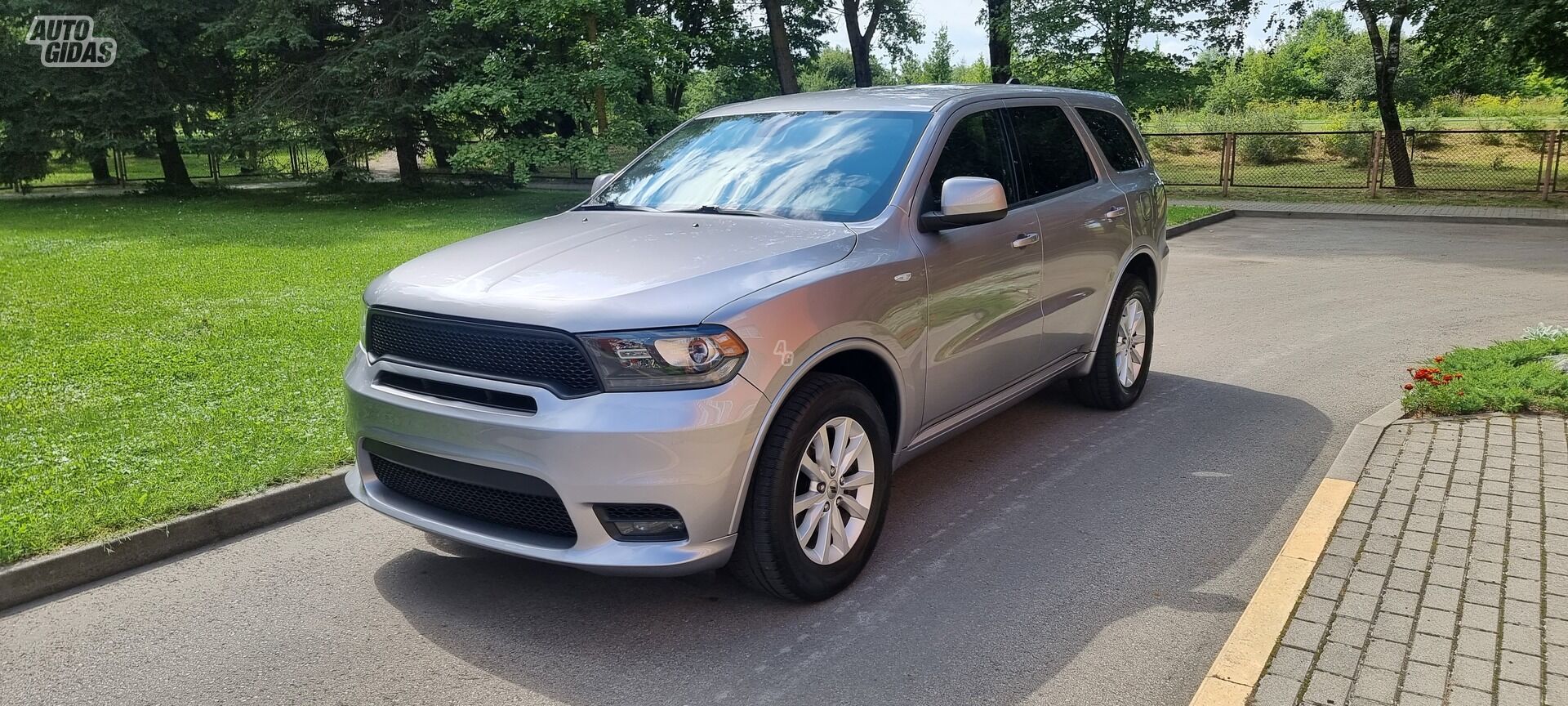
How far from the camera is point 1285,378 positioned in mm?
7391

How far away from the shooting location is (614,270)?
151 inches

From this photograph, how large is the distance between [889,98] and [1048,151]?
105cm

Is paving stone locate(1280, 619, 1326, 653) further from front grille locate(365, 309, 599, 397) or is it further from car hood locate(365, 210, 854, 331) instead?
front grille locate(365, 309, 599, 397)

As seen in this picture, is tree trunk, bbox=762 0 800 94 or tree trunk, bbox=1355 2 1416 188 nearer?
tree trunk, bbox=1355 2 1416 188

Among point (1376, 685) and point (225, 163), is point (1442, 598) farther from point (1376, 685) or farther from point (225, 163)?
point (225, 163)

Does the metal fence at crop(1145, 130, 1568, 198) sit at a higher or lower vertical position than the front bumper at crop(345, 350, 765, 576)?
lower

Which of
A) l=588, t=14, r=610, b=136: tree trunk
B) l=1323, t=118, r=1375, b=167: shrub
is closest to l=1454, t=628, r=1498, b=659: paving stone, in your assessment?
l=588, t=14, r=610, b=136: tree trunk

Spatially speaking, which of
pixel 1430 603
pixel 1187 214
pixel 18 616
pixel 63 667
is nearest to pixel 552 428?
pixel 63 667

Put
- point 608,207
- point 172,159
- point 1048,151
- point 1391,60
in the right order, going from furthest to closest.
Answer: point 172,159
point 1391,60
point 1048,151
point 608,207

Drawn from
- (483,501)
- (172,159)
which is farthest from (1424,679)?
(172,159)

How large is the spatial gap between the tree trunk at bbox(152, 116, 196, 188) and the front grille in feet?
87.0

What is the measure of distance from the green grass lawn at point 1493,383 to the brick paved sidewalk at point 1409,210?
13432mm

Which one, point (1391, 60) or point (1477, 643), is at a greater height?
point (1391, 60)

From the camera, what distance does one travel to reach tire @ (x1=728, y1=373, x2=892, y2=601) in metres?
3.69
